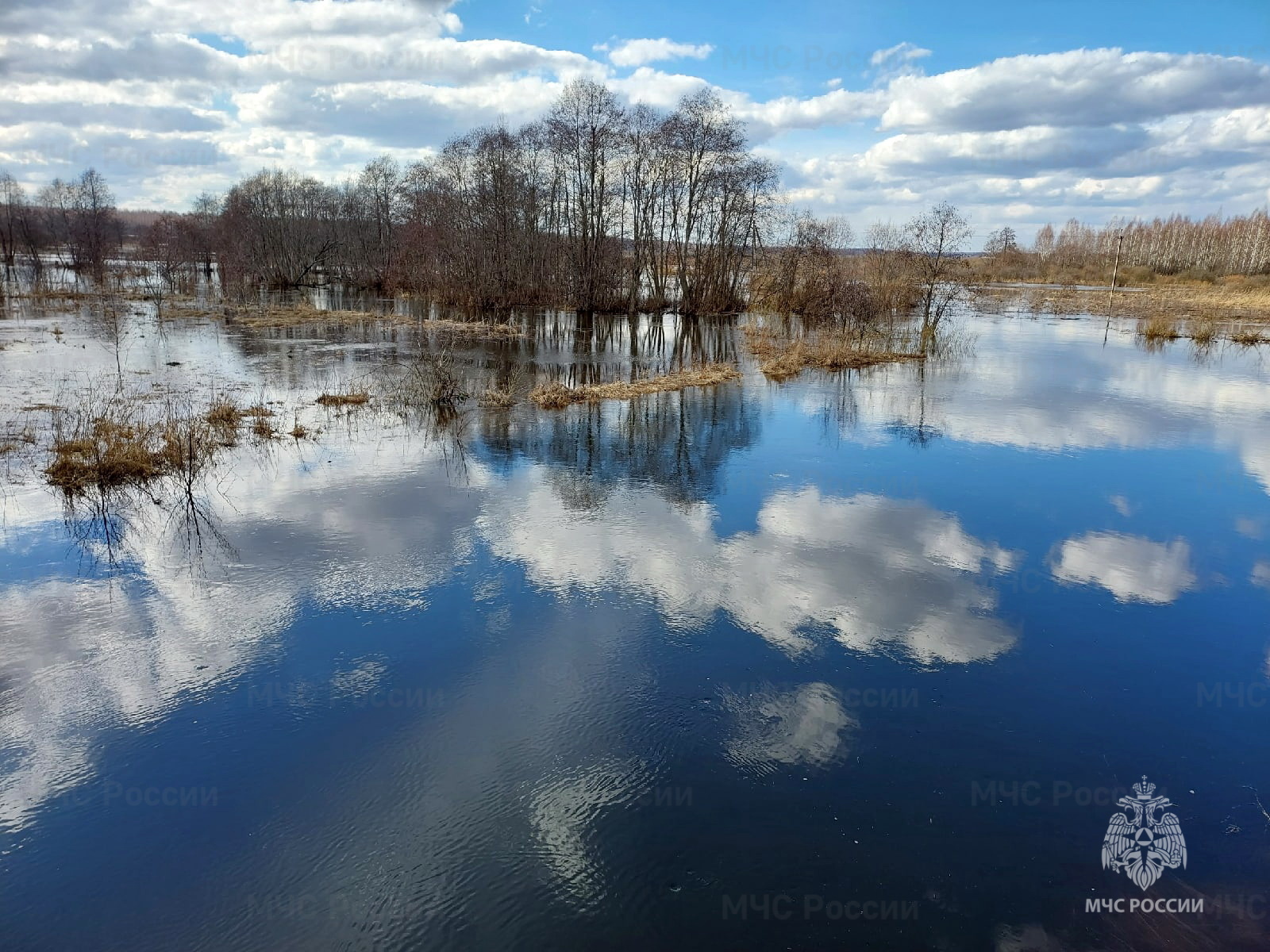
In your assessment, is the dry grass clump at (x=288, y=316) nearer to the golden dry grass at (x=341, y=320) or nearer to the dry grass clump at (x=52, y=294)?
the golden dry grass at (x=341, y=320)

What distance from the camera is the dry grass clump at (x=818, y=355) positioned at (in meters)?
23.2

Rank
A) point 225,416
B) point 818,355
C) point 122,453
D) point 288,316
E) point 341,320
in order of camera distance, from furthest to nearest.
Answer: point 288,316, point 341,320, point 818,355, point 225,416, point 122,453

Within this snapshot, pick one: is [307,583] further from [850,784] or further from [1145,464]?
[1145,464]

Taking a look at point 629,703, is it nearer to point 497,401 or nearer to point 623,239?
point 497,401

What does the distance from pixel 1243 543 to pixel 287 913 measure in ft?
37.6

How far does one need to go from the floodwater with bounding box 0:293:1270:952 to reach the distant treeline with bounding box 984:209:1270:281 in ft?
221

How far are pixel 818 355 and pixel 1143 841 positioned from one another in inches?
829

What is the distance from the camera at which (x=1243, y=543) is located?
980cm

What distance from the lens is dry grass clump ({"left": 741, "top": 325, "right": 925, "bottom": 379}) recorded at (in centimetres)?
2320

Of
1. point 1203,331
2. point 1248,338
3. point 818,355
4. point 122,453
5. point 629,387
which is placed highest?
point 1203,331

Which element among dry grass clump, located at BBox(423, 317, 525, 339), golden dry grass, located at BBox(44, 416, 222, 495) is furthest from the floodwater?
dry grass clump, located at BBox(423, 317, 525, 339)

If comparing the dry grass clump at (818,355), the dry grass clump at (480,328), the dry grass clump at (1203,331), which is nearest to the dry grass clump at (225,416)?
the dry grass clump at (818,355)

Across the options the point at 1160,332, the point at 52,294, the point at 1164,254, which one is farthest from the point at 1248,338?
the point at 1164,254

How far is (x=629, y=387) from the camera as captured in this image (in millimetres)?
19688
